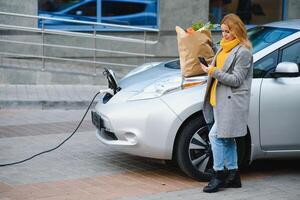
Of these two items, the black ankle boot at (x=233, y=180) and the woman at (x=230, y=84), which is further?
the black ankle boot at (x=233, y=180)

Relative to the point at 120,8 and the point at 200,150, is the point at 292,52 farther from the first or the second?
the point at 120,8

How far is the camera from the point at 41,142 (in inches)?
316

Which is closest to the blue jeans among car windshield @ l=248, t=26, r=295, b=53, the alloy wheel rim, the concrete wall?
the alloy wheel rim

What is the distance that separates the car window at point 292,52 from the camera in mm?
6383

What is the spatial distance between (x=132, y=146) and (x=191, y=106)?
0.74 meters

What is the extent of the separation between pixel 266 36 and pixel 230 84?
138 cm

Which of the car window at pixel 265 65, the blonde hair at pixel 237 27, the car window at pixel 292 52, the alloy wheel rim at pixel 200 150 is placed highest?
the blonde hair at pixel 237 27

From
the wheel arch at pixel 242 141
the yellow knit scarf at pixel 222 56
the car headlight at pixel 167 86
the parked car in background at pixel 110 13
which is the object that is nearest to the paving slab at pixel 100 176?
the wheel arch at pixel 242 141

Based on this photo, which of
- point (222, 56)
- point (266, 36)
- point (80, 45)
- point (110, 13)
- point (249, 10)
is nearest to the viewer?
point (222, 56)

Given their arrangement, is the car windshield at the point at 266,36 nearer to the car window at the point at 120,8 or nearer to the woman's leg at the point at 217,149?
the woman's leg at the point at 217,149

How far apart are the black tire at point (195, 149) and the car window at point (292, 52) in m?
0.99

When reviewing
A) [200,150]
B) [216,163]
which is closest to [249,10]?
[200,150]

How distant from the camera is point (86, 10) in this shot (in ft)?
43.0

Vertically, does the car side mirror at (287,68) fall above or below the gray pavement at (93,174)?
above
